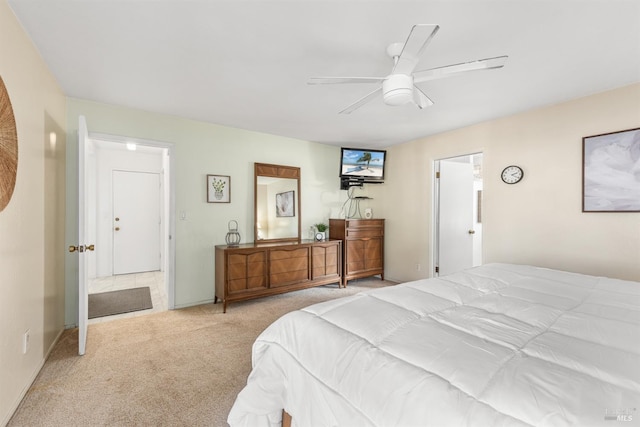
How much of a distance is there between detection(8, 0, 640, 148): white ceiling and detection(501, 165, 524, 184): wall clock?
0.67 m

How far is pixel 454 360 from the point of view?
3.07 ft

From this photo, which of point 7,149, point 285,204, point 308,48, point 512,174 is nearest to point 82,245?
point 7,149

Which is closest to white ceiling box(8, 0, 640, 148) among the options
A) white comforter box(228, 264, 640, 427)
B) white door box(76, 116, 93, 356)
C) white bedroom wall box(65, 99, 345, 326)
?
white bedroom wall box(65, 99, 345, 326)

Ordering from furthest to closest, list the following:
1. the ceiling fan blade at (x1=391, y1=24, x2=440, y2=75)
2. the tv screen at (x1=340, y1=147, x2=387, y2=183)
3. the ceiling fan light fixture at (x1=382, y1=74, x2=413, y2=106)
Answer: the tv screen at (x1=340, y1=147, x2=387, y2=183) < the ceiling fan light fixture at (x1=382, y1=74, x2=413, y2=106) < the ceiling fan blade at (x1=391, y1=24, x2=440, y2=75)

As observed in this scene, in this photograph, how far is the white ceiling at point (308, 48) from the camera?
65.0 inches

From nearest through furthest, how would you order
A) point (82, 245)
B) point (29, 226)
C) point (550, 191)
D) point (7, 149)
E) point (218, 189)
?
1. point (7, 149)
2. point (29, 226)
3. point (82, 245)
4. point (550, 191)
5. point (218, 189)

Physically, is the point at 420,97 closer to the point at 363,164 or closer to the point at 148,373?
the point at 363,164

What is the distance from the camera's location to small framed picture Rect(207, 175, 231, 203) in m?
3.72

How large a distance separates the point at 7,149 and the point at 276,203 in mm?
2935

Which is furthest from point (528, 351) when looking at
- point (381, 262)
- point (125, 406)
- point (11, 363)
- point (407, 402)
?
point (381, 262)

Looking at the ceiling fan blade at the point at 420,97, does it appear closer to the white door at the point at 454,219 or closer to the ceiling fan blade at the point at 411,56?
the ceiling fan blade at the point at 411,56

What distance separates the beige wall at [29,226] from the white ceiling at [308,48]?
0.80 ft

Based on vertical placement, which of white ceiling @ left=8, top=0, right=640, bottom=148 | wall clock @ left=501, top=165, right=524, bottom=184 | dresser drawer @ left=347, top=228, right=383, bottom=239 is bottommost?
dresser drawer @ left=347, top=228, right=383, bottom=239

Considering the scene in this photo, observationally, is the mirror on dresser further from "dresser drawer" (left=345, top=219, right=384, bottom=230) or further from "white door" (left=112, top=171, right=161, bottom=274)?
"white door" (left=112, top=171, right=161, bottom=274)
